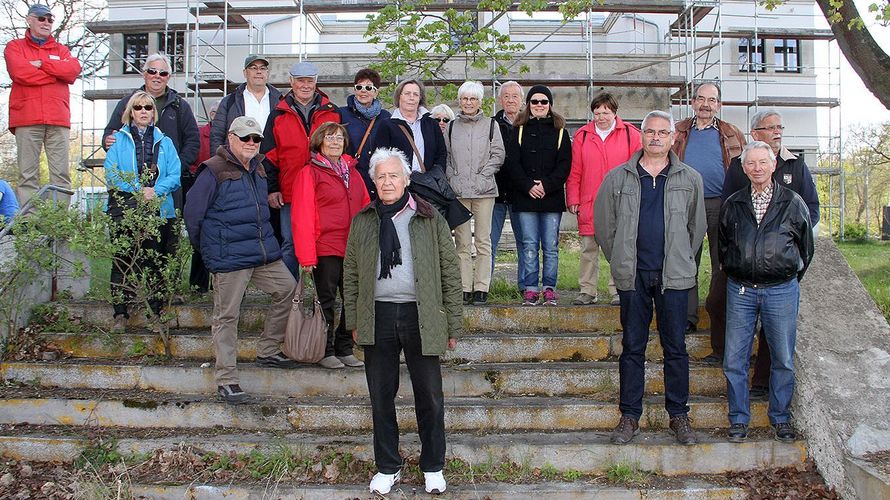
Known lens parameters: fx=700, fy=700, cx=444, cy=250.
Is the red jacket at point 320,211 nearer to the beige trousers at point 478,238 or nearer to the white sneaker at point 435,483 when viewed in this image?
the beige trousers at point 478,238

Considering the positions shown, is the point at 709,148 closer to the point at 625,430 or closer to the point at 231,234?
the point at 625,430

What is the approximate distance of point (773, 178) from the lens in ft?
16.8

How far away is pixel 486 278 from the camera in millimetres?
6285

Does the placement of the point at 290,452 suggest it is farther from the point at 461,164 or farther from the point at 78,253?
the point at 78,253

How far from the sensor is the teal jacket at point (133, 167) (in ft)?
18.1

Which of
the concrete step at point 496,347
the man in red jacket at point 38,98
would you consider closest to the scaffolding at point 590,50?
the man in red jacket at point 38,98

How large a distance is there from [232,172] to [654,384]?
3.56 metres

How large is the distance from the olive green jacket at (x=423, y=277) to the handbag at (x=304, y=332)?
0.88 m

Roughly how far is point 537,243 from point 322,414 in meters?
2.46

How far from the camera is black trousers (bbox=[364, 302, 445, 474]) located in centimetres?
421

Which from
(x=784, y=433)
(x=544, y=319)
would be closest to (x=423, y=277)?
(x=544, y=319)

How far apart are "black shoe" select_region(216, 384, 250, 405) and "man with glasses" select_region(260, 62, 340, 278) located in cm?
124

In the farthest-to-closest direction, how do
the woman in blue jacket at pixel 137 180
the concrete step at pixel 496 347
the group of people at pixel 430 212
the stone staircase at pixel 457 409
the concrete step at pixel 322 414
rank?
the concrete step at pixel 496 347 < the woman in blue jacket at pixel 137 180 < the concrete step at pixel 322 414 < the stone staircase at pixel 457 409 < the group of people at pixel 430 212

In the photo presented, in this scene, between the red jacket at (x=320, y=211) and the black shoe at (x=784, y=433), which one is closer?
the black shoe at (x=784, y=433)
